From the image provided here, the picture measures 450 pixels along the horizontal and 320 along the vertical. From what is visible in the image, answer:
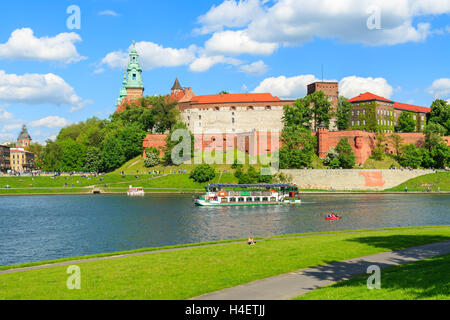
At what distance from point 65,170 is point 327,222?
91896 millimetres

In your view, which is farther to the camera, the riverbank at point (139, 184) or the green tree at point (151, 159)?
the green tree at point (151, 159)

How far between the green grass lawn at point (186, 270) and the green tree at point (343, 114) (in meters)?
96.2

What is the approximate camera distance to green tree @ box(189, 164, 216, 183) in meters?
93.6

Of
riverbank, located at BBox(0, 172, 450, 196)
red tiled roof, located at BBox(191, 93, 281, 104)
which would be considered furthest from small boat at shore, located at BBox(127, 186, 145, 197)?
red tiled roof, located at BBox(191, 93, 281, 104)

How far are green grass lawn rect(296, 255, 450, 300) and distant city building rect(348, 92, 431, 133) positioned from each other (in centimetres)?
11317

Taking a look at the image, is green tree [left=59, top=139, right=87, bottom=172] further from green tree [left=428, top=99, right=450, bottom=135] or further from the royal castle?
green tree [left=428, top=99, right=450, bottom=135]

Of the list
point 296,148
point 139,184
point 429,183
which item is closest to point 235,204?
point 139,184

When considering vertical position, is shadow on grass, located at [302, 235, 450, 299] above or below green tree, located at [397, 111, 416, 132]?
below

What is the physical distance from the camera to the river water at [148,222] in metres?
34.4

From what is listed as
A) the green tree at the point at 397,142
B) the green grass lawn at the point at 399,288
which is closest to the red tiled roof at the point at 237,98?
the green tree at the point at 397,142

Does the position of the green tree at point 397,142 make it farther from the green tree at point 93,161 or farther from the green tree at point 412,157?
the green tree at point 93,161

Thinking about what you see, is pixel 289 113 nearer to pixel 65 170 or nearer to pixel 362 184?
pixel 362 184

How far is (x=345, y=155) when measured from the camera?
323 ft

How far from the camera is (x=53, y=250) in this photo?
3228 cm
